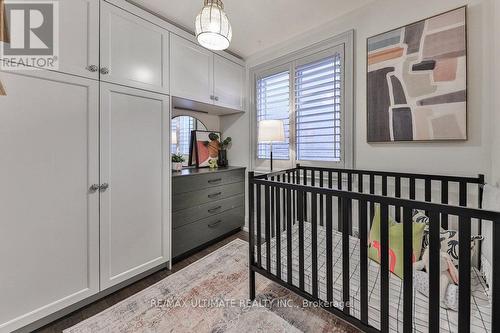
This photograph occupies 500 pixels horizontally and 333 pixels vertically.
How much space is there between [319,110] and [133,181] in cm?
192

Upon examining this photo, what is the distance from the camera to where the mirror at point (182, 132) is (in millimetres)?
2652

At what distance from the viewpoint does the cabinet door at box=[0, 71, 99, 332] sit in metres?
1.22

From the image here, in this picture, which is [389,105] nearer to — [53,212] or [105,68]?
[105,68]

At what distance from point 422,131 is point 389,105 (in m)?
0.32

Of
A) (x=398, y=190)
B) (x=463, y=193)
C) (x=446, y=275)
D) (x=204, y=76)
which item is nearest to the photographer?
(x=446, y=275)

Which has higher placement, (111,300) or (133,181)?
(133,181)

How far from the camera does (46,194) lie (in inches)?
52.8

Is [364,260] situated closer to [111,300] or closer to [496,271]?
[496,271]

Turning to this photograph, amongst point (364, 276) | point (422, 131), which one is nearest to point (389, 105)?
point (422, 131)

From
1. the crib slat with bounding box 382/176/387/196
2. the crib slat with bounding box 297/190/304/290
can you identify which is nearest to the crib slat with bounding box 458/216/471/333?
the crib slat with bounding box 297/190/304/290

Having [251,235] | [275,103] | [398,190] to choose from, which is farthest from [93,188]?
[398,190]

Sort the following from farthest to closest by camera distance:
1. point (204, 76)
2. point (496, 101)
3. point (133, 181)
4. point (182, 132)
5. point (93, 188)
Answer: point (182, 132)
point (204, 76)
point (133, 181)
point (93, 188)
point (496, 101)

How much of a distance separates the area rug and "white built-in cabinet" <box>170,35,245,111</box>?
68.8 inches

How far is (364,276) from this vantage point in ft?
3.29
